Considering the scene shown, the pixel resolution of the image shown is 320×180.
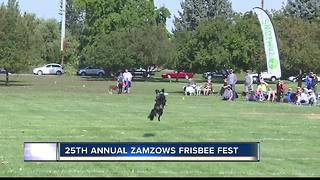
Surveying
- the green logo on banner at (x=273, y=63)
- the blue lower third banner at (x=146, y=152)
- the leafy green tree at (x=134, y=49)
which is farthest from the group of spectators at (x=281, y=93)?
the leafy green tree at (x=134, y=49)

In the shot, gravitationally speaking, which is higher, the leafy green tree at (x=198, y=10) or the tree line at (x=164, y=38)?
the leafy green tree at (x=198, y=10)

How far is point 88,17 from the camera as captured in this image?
95.0 metres

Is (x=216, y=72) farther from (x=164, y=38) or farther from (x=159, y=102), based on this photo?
(x=159, y=102)

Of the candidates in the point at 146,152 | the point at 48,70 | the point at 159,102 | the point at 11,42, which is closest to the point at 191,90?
the point at 11,42

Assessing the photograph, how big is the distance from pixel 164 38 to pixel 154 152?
6710cm

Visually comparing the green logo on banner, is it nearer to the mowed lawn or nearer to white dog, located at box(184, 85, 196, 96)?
white dog, located at box(184, 85, 196, 96)

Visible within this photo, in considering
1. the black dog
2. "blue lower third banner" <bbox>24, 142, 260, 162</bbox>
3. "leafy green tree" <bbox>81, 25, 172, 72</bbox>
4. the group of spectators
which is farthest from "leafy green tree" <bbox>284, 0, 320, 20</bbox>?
"blue lower third banner" <bbox>24, 142, 260, 162</bbox>

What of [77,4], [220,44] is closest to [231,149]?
[220,44]

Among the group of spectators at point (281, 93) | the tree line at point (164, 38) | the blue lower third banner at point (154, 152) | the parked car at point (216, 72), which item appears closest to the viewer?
the blue lower third banner at point (154, 152)

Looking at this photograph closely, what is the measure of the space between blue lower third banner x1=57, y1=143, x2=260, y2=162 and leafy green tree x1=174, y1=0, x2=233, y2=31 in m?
95.8

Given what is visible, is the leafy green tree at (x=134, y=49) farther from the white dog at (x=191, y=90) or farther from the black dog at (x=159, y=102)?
the black dog at (x=159, y=102)

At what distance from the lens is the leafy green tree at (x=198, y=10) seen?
107438 millimetres

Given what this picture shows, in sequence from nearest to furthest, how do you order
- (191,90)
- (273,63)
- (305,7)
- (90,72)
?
(273,63)
(191,90)
(305,7)
(90,72)

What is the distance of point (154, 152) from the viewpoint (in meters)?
11.1
